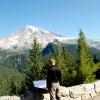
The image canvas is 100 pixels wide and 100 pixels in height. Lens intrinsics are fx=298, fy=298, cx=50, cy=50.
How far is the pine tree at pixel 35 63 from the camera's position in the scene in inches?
2644

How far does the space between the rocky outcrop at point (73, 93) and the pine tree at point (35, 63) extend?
47934 mm

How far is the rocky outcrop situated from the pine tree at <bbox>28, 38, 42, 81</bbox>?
47934 mm

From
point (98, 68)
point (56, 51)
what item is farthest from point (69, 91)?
point (56, 51)

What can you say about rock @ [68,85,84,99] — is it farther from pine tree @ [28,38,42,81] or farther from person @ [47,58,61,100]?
pine tree @ [28,38,42,81]

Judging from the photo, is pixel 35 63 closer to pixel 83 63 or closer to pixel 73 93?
pixel 83 63

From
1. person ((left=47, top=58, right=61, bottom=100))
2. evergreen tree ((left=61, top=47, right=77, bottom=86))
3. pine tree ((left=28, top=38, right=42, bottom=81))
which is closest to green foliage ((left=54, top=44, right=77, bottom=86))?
evergreen tree ((left=61, top=47, right=77, bottom=86))

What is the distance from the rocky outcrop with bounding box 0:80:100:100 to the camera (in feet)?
55.2

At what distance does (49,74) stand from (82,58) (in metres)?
53.2

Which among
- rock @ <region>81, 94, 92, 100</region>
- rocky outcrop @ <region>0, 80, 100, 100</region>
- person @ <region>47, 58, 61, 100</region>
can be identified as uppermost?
person @ <region>47, 58, 61, 100</region>

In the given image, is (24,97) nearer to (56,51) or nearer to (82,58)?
(82,58)

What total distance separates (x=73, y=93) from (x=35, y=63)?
164 feet

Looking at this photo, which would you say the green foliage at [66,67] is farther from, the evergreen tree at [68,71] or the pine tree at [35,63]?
the pine tree at [35,63]

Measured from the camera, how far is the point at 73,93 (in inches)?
712

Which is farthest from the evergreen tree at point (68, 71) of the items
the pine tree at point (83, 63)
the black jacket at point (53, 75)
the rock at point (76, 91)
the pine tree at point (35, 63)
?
the black jacket at point (53, 75)
